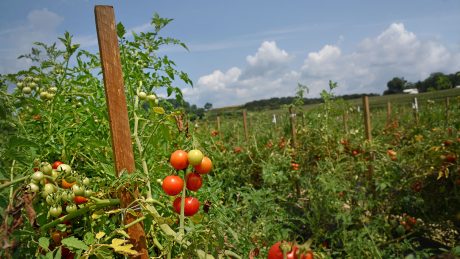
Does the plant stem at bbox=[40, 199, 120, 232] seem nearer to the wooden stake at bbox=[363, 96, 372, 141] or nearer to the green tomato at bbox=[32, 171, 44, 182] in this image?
the green tomato at bbox=[32, 171, 44, 182]

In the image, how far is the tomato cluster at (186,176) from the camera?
3.71 ft

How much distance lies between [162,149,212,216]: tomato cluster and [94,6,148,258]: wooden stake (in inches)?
5.4

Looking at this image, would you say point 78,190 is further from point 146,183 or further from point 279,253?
point 279,253

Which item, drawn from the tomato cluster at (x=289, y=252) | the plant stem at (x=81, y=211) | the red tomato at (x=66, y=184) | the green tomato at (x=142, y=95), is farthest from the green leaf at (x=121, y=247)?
the green tomato at (x=142, y=95)

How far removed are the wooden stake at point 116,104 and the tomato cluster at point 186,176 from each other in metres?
0.14

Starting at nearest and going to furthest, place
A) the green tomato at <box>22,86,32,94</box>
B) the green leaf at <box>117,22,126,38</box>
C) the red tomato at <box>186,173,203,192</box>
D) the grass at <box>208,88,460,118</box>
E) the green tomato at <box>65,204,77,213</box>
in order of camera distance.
A: the green tomato at <box>65,204,77,213</box> < the red tomato at <box>186,173,203,192</box> < the green leaf at <box>117,22,126,38</box> < the green tomato at <box>22,86,32,94</box> < the grass at <box>208,88,460,118</box>

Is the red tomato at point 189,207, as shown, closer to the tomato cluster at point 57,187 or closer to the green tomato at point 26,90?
the tomato cluster at point 57,187

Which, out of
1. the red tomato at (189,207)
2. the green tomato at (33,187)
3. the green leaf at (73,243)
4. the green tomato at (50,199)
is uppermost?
the green tomato at (33,187)

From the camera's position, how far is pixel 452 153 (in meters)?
2.80

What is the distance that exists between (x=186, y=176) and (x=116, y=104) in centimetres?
35

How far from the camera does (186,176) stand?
3.91 ft

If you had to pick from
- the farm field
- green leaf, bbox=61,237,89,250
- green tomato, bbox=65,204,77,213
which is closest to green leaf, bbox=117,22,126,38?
the farm field

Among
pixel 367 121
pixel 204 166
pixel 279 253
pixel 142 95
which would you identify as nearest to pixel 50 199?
pixel 204 166

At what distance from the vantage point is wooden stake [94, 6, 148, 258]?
114 cm
